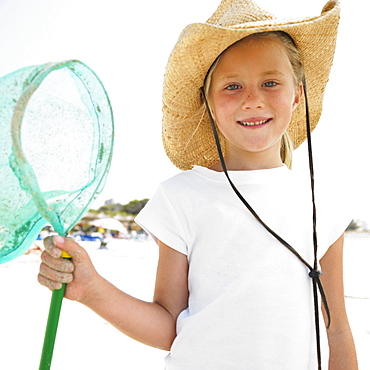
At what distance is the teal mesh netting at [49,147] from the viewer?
1058 millimetres

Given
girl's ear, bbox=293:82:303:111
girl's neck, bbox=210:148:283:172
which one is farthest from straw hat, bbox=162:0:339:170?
girl's neck, bbox=210:148:283:172

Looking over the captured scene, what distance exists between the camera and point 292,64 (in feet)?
6.04

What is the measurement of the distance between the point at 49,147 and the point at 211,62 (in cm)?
86

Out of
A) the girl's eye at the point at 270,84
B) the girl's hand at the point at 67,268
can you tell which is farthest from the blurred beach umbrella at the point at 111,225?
the girl's hand at the point at 67,268

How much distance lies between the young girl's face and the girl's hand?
0.79 meters

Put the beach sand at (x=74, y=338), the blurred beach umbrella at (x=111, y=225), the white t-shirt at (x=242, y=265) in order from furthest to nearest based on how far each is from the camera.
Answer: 1. the blurred beach umbrella at (x=111, y=225)
2. the beach sand at (x=74, y=338)
3. the white t-shirt at (x=242, y=265)

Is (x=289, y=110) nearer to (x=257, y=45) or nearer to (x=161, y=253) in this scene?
(x=257, y=45)

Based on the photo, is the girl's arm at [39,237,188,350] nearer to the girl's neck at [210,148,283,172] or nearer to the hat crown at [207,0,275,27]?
the girl's neck at [210,148,283,172]

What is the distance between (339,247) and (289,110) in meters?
0.57

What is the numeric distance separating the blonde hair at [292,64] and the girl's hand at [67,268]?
3.06ft

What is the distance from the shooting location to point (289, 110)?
170cm

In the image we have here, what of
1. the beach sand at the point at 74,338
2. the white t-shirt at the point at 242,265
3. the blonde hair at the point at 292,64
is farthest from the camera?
the beach sand at the point at 74,338

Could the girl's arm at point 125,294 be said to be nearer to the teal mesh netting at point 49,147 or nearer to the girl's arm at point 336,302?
the teal mesh netting at point 49,147

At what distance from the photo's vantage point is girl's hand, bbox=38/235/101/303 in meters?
1.14
